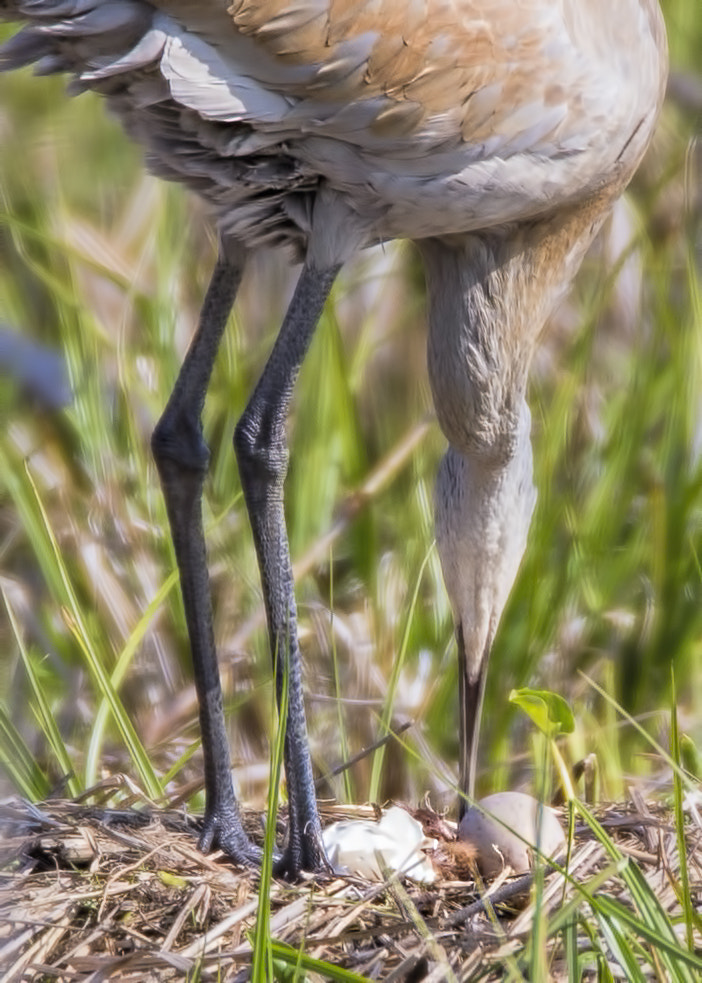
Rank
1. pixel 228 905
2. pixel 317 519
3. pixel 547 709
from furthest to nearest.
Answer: pixel 317 519
pixel 228 905
pixel 547 709

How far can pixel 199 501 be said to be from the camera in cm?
307

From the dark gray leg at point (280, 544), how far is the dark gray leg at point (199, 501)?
0.15m

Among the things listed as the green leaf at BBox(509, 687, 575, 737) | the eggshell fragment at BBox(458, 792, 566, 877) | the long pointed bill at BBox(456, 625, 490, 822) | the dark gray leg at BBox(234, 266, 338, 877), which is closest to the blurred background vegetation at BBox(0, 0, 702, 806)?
the long pointed bill at BBox(456, 625, 490, 822)

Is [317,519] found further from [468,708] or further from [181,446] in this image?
[181,446]

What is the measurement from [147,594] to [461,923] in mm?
1637

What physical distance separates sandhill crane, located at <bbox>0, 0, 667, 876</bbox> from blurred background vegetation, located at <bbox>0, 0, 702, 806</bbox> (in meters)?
0.56

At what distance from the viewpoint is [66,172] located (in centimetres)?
444

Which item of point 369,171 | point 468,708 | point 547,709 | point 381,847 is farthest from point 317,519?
point 547,709

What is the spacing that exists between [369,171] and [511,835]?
116 cm

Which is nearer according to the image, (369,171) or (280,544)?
(369,171)

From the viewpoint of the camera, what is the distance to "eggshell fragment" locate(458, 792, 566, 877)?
108 inches

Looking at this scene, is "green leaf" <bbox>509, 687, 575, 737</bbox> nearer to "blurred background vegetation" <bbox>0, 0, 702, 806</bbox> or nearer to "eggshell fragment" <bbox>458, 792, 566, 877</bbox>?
"eggshell fragment" <bbox>458, 792, 566, 877</bbox>

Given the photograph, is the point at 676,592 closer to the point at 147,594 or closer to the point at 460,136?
the point at 147,594

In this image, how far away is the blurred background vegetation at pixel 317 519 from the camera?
3.81 m
